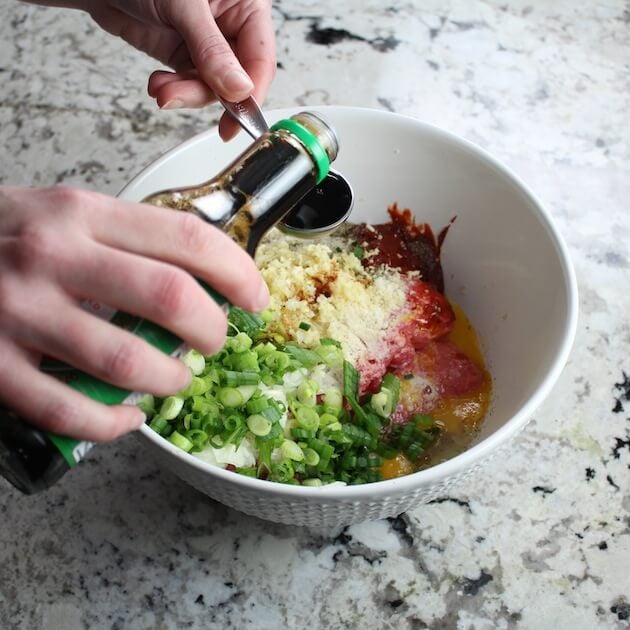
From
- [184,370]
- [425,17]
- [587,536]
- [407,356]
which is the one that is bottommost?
[587,536]

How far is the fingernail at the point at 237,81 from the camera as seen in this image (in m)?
1.17

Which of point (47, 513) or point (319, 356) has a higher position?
point (319, 356)

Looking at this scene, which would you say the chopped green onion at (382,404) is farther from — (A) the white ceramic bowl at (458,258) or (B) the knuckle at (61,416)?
(B) the knuckle at (61,416)

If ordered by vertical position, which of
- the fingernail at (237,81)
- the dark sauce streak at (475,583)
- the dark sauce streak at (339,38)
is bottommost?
the dark sauce streak at (475,583)

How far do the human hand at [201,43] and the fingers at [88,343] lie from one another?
1.91 feet

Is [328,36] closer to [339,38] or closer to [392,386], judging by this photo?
[339,38]

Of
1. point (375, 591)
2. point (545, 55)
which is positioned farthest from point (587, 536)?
point (545, 55)

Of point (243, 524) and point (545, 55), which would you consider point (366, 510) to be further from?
point (545, 55)

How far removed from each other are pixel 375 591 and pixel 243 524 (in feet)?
0.75

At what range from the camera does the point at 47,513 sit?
122cm

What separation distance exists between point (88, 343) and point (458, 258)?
875mm

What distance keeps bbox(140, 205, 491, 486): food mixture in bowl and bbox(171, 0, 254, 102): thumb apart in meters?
0.30

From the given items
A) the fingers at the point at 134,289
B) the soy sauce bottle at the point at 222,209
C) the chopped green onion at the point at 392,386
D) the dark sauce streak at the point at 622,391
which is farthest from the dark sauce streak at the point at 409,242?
the fingers at the point at 134,289

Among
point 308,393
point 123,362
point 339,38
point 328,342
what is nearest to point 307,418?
point 308,393
